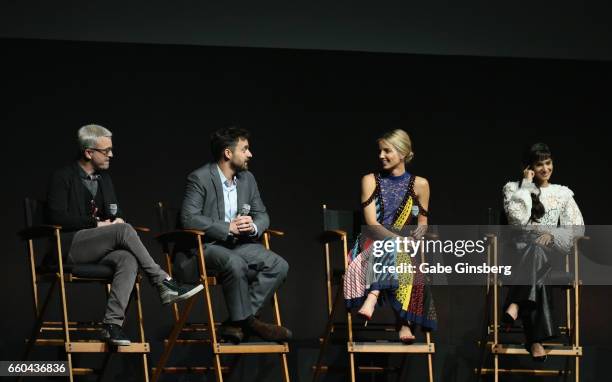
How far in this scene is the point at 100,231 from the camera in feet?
16.0

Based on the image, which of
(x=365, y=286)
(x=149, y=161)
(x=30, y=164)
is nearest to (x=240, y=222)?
(x=365, y=286)

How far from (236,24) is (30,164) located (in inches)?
58.5

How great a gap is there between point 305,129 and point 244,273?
4.95 ft

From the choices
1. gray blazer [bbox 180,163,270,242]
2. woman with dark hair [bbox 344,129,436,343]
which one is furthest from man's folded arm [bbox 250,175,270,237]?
woman with dark hair [bbox 344,129,436,343]

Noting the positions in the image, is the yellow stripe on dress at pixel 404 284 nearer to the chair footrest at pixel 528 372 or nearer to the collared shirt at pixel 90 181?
the chair footrest at pixel 528 372

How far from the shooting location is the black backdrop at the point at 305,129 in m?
5.87

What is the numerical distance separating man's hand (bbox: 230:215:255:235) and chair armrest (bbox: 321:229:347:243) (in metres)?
0.38

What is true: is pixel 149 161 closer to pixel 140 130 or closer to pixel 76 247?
pixel 140 130

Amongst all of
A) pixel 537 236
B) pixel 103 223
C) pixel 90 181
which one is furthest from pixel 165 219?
pixel 537 236

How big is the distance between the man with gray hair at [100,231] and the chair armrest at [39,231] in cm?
10

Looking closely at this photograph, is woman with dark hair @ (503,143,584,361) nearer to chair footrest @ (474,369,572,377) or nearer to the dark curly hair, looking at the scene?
the dark curly hair

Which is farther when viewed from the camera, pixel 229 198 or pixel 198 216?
pixel 229 198

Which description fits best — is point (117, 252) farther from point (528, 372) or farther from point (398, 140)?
point (528, 372)

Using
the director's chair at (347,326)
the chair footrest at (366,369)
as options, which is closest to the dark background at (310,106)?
the chair footrest at (366,369)
